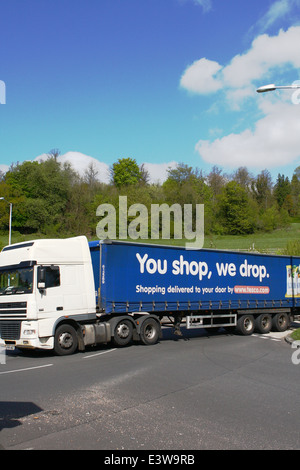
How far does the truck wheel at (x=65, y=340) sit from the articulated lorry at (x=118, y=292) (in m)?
0.03

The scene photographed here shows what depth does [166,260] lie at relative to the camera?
1645 centimetres

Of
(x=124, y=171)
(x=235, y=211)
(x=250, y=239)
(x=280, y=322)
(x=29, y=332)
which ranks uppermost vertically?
(x=124, y=171)

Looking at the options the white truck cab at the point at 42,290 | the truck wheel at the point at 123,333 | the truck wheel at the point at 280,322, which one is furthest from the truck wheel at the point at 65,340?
the truck wheel at the point at 280,322

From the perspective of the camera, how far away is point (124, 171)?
9419cm

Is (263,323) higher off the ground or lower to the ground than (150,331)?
lower

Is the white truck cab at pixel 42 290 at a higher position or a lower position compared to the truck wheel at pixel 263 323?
higher

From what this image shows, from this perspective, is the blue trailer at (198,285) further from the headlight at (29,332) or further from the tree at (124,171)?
the tree at (124,171)

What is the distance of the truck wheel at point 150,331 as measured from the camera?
1536 cm

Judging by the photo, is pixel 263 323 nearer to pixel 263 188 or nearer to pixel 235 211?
pixel 235 211

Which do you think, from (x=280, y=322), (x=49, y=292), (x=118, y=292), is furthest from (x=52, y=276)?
(x=280, y=322)

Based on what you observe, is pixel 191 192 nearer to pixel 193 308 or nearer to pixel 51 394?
pixel 193 308

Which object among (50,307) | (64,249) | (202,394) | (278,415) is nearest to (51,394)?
(202,394)

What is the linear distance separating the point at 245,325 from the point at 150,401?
12642 millimetres

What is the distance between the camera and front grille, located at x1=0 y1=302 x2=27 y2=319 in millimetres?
12688
